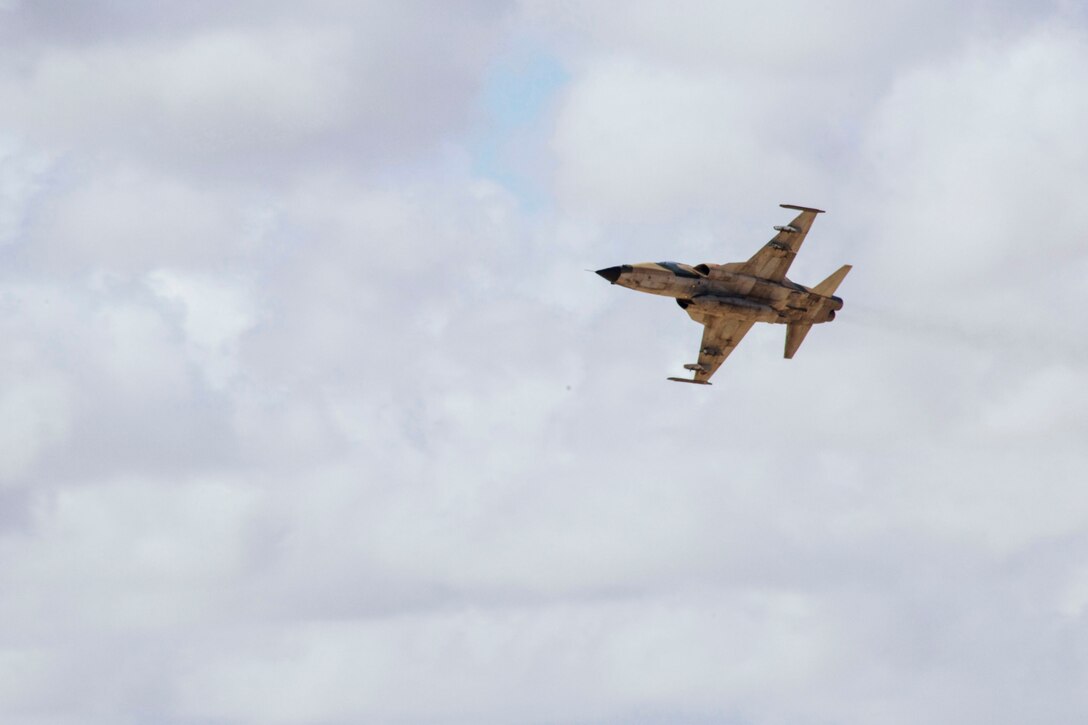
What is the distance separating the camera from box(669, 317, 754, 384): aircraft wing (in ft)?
559

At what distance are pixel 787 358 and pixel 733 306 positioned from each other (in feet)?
40.2

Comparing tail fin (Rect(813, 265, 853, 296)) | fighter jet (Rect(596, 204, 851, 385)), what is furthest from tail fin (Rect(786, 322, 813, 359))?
tail fin (Rect(813, 265, 853, 296))

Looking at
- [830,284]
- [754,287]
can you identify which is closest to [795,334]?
[830,284]

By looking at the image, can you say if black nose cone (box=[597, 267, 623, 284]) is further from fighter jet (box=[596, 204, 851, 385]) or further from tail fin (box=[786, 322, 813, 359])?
tail fin (box=[786, 322, 813, 359])

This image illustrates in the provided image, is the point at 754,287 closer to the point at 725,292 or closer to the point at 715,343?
the point at 725,292

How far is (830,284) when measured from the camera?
164 m

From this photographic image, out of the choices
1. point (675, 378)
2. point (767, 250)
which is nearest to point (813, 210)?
point (767, 250)

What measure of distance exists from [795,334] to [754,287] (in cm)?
875

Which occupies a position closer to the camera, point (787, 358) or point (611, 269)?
point (611, 269)

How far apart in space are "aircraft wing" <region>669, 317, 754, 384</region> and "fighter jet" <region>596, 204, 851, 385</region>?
1770 mm

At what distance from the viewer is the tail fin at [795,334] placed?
166m

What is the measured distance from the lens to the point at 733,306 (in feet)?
521

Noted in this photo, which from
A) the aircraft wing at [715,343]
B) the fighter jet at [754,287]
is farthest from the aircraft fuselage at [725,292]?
the aircraft wing at [715,343]

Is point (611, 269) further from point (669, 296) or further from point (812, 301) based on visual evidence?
point (812, 301)
